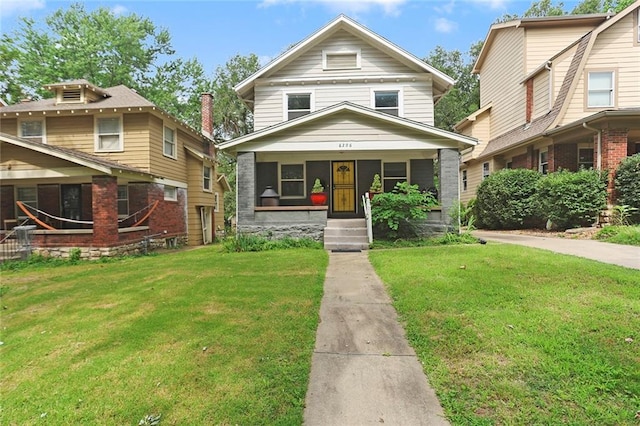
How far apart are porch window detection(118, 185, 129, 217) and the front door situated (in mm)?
8837

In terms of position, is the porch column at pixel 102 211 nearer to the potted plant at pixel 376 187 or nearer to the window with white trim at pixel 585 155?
the potted plant at pixel 376 187

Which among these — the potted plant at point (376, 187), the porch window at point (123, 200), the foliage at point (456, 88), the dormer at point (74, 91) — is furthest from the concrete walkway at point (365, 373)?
the foliage at point (456, 88)

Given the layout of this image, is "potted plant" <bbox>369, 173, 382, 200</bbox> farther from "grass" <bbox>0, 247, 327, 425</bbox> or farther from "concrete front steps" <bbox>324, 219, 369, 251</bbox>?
"grass" <bbox>0, 247, 327, 425</bbox>

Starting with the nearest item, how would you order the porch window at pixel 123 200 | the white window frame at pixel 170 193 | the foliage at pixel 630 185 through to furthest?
the foliage at pixel 630 185 < the porch window at pixel 123 200 < the white window frame at pixel 170 193

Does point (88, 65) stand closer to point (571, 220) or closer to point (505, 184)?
point (505, 184)

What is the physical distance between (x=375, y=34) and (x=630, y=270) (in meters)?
11.6

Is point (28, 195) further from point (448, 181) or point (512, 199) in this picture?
point (512, 199)

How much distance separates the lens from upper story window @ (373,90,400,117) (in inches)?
551

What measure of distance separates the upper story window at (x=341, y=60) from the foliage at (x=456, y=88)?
77.9 ft

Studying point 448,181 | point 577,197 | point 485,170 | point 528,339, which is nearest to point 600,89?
point 577,197

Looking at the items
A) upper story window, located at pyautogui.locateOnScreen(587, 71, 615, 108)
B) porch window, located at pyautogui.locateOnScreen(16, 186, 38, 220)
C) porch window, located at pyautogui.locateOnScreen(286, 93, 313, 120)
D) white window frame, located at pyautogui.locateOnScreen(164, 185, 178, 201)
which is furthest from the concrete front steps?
porch window, located at pyautogui.locateOnScreen(16, 186, 38, 220)

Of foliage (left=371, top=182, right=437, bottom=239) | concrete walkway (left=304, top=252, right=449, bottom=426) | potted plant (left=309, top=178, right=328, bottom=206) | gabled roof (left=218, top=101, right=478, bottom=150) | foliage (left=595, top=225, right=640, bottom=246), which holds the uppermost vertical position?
gabled roof (left=218, top=101, right=478, bottom=150)

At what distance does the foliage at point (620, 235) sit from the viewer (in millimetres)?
9227

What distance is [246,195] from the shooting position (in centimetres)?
1127
